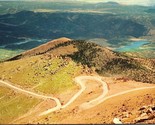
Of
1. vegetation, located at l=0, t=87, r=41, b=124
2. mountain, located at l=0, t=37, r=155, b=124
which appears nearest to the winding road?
mountain, located at l=0, t=37, r=155, b=124

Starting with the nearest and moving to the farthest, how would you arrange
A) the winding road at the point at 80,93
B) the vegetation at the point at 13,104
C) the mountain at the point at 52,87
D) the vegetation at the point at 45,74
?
1. the winding road at the point at 80,93
2. the mountain at the point at 52,87
3. the vegetation at the point at 13,104
4. the vegetation at the point at 45,74

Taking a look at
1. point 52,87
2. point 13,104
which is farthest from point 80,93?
point 13,104

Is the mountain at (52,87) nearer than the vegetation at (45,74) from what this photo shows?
Yes

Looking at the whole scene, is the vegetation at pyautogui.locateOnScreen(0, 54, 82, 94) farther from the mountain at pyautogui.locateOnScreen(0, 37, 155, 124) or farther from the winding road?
the winding road

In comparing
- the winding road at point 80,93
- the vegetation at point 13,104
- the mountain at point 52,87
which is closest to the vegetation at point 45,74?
the mountain at point 52,87

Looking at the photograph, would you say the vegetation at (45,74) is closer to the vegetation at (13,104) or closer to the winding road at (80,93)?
the winding road at (80,93)

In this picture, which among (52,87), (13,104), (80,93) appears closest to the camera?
(13,104)

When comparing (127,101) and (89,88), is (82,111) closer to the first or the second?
(127,101)

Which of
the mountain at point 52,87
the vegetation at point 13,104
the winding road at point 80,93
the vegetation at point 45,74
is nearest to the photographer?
the winding road at point 80,93

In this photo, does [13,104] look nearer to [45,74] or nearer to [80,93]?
[80,93]

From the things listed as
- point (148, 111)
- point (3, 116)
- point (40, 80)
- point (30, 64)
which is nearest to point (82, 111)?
point (148, 111)

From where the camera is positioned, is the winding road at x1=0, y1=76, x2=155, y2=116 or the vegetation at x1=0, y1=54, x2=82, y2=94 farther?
the vegetation at x1=0, y1=54, x2=82, y2=94
